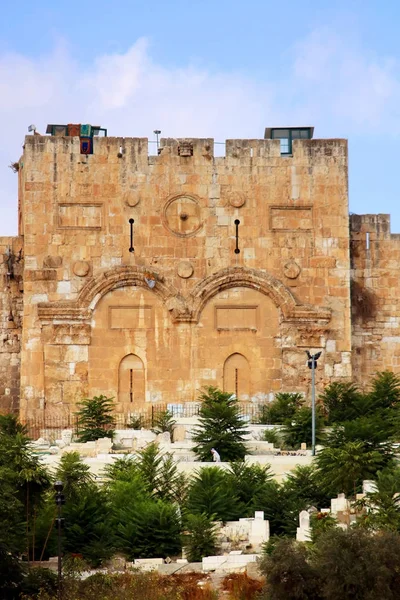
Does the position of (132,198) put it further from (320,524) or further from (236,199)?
(320,524)

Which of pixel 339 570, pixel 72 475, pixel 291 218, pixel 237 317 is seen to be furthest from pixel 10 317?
pixel 339 570

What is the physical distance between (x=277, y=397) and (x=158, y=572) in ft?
43.6

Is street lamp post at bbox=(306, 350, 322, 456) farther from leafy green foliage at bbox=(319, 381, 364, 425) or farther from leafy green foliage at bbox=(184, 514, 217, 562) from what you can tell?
leafy green foliage at bbox=(184, 514, 217, 562)

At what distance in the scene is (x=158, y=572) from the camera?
107 feet

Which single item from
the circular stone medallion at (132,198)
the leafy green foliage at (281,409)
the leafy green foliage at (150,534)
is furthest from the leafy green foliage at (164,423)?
the leafy green foliage at (150,534)

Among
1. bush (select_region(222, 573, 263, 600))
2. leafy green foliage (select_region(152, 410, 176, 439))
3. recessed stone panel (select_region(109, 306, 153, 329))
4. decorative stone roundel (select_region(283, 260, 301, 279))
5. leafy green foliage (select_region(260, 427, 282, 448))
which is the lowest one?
bush (select_region(222, 573, 263, 600))

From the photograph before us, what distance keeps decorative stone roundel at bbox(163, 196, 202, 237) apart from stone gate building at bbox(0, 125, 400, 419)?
0.04 meters

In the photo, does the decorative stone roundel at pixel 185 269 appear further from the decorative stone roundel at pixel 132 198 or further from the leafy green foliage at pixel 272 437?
the leafy green foliage at pixel 272 437

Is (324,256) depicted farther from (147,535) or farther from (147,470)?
(147,535)

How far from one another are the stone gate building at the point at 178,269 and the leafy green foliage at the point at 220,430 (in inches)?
125

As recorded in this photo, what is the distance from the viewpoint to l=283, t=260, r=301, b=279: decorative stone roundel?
152 feet

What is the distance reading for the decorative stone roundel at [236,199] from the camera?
46250 mm

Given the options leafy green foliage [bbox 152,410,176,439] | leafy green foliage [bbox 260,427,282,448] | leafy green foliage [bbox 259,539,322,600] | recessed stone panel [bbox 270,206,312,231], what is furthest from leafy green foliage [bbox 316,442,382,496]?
recessed stone panel [bbox 270,206,312,231]

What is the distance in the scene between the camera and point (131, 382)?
1805 inches
